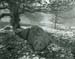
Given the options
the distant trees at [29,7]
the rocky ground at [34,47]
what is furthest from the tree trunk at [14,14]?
the rocky ground at [34,47]

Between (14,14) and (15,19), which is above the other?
(14,14)

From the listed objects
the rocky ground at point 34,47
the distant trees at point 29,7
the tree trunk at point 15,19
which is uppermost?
the distant trees at point 29,7

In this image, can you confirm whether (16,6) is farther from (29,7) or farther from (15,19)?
(15,19)

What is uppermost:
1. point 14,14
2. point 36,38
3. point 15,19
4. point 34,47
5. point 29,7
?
point 29,7

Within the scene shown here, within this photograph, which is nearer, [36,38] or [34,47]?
[34,47]

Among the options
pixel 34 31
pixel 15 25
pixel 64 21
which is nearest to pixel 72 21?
pixel 64 21

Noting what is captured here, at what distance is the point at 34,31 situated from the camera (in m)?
11.6

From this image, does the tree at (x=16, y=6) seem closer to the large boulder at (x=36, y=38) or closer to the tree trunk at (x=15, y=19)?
the tree trunk at (x=15, y=19)

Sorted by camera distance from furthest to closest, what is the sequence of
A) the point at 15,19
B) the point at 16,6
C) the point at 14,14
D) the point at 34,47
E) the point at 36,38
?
the point at 15,19
the point at 14,14
the point at 16,6
the point at 36,38
the point at 34,47

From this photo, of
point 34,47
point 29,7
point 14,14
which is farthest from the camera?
point 29,7

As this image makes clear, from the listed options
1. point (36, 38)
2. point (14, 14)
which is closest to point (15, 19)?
point (14, 14)

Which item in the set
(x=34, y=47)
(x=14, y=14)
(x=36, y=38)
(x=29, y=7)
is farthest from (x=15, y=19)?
(x=34, y=47)

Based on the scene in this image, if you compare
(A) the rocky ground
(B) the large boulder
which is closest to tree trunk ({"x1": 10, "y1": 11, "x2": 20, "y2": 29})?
(A) the rocky ground

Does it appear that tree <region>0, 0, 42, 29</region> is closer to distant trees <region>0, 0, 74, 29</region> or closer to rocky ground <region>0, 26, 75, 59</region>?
distant trees <region>0, 0, 74, 29</region>
